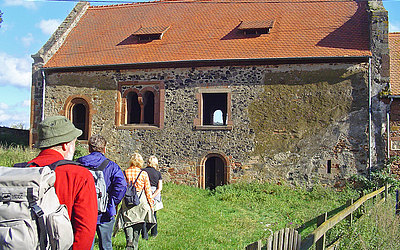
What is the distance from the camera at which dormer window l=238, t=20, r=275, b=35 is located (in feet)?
49.7

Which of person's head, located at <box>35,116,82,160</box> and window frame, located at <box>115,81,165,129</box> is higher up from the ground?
window frame, located at <box>115,81,165,129</box>

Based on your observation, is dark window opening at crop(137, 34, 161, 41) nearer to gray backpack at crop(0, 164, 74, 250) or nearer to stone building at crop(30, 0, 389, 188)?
stone building at crop(30, 0, 389, 188)

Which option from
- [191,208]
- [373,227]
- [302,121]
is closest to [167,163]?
[191,208]

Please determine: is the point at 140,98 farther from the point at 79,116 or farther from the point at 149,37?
the point at 79,116

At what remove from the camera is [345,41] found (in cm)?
1405

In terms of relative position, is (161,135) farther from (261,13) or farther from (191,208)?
(261,13)

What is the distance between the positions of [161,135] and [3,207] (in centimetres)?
1232

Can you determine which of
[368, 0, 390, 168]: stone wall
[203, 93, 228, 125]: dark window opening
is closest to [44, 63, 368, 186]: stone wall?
[368, 0, 390, 168]: stone wall

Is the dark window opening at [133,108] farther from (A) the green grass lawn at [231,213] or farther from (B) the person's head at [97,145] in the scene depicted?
(B) the person's head at [97,145]

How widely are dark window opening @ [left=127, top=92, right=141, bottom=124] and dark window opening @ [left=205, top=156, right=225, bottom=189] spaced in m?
3.75

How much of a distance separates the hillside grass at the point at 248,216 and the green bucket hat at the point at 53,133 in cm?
390

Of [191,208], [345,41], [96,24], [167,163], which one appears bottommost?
[191,208]

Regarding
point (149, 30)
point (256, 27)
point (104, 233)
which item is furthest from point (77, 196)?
point (149, 30)

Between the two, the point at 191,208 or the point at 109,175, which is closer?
the point at 109,175
